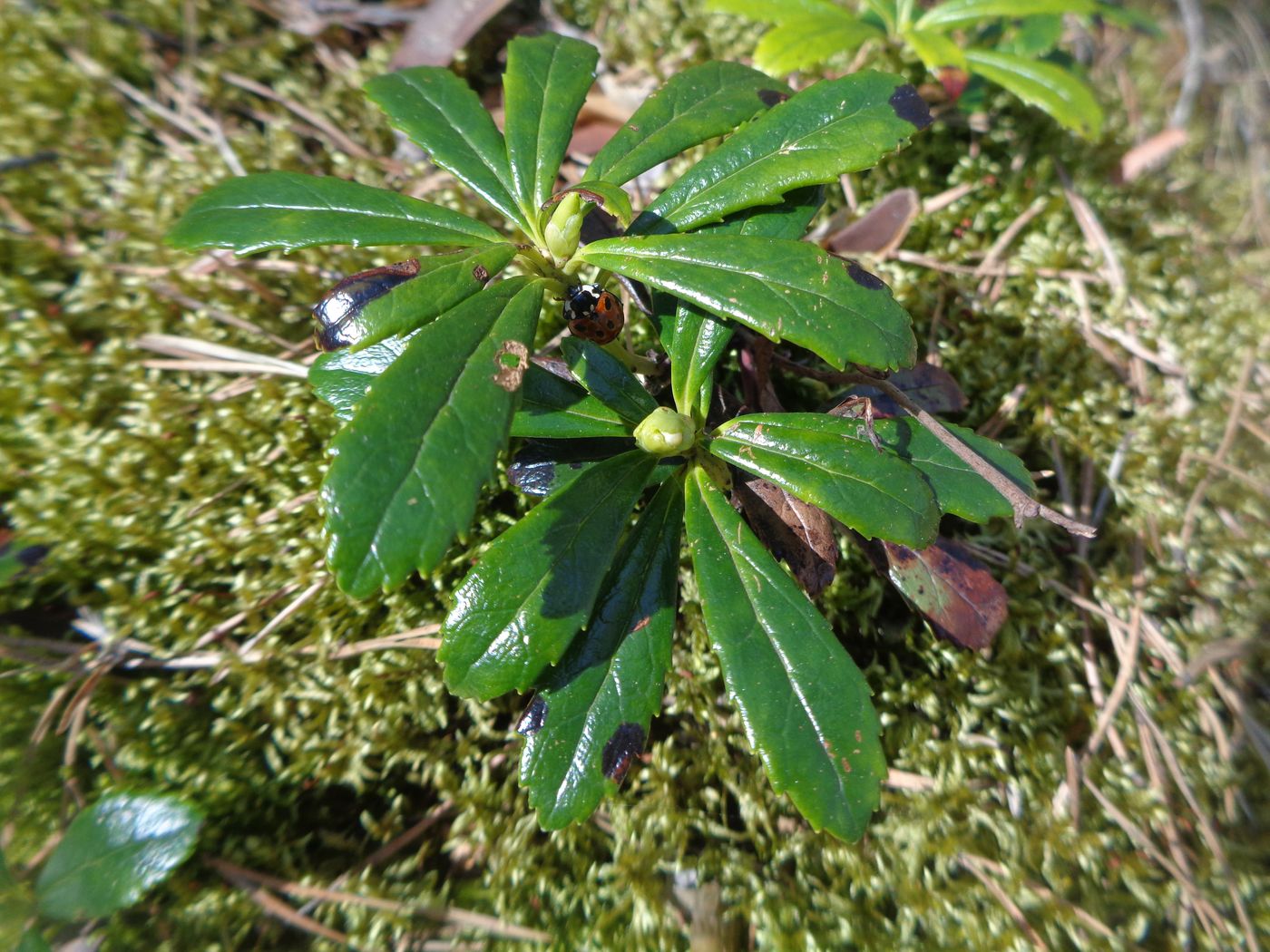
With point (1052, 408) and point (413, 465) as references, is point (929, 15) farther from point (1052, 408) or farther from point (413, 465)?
point (413, 465)

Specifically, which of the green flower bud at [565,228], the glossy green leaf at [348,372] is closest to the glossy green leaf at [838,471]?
the green flower bud at [565,228]

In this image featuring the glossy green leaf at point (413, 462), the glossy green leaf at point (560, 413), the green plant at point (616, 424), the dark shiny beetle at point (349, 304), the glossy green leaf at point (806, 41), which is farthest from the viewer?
the glossy green leaf at point (806, 41)

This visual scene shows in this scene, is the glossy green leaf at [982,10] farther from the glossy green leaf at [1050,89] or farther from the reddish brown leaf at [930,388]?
the reddish brown leaf at [930,388]

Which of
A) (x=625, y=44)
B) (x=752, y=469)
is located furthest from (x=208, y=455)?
(x=625, y=44)

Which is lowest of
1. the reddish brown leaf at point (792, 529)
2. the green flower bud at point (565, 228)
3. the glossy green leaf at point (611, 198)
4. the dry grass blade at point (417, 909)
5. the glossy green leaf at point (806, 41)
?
the dry grass blade at point (417, 909)

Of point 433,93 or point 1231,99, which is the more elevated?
point 1231,99

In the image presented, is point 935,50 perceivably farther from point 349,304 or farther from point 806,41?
point 349,304

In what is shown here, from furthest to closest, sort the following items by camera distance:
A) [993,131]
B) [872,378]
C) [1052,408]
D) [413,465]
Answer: [993,131] → [1052,408] → [872,378] → [413,465]
